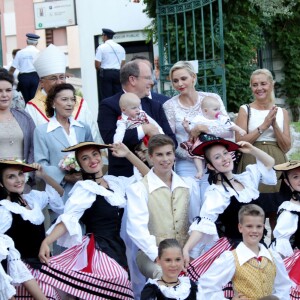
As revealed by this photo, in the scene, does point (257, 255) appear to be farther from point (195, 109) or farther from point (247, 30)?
point (247, 30)

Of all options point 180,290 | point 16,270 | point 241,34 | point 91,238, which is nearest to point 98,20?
point 241,34

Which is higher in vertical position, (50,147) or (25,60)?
Result: (25,60)

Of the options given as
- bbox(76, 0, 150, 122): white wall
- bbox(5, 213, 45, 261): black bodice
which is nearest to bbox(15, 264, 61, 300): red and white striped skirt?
bbox(5, 213, 45, 261): black bodice

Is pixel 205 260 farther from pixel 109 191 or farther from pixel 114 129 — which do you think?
pixel 114 129

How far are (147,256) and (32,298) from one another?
905 millimetres

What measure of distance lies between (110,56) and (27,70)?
6.44 ft

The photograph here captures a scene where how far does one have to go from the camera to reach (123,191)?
23.6 ft

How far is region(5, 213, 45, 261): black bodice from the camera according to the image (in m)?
6.75

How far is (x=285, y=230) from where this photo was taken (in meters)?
6.82

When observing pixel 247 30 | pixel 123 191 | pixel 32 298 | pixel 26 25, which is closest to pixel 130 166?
pixel 123 191

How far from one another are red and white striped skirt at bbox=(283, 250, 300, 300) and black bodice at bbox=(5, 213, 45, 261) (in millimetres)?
1886

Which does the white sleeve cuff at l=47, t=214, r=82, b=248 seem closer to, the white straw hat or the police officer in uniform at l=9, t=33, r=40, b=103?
the white straw hat

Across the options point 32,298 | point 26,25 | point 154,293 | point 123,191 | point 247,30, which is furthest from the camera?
point 26,25

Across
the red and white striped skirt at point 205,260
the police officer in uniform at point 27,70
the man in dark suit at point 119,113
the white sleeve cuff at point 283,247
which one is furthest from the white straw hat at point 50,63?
A: the police officer in uniform at point 27,70
